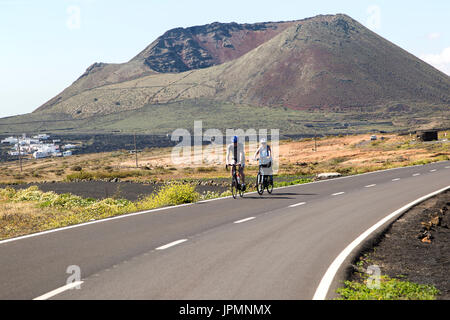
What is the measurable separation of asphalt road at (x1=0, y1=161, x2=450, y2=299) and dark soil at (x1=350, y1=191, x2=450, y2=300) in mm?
671

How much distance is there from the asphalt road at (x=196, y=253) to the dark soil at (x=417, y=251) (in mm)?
671

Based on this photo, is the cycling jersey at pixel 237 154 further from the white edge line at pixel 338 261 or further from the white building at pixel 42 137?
the white building at pixel 42 137

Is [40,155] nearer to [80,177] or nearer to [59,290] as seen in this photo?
[80,177]

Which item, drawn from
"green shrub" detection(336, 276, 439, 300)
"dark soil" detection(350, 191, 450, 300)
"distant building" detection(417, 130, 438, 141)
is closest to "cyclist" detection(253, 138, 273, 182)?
"dark soil" detection(350, 191, 450, 300)

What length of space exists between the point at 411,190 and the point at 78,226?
13.1m

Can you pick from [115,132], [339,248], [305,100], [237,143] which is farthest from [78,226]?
[305,100]

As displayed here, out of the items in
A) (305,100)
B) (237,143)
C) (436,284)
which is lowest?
(436,284)

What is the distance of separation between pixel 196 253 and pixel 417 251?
→ 4129 mm

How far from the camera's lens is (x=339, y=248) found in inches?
366

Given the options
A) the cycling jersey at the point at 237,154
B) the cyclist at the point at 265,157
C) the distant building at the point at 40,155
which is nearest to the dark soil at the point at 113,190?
the cyclist at the point at 265,157

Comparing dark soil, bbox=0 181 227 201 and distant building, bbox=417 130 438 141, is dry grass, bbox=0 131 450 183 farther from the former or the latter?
dark soil, bbox=0 181 227 201

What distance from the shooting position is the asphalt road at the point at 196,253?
6.55m

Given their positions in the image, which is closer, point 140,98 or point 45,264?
point 45,264
